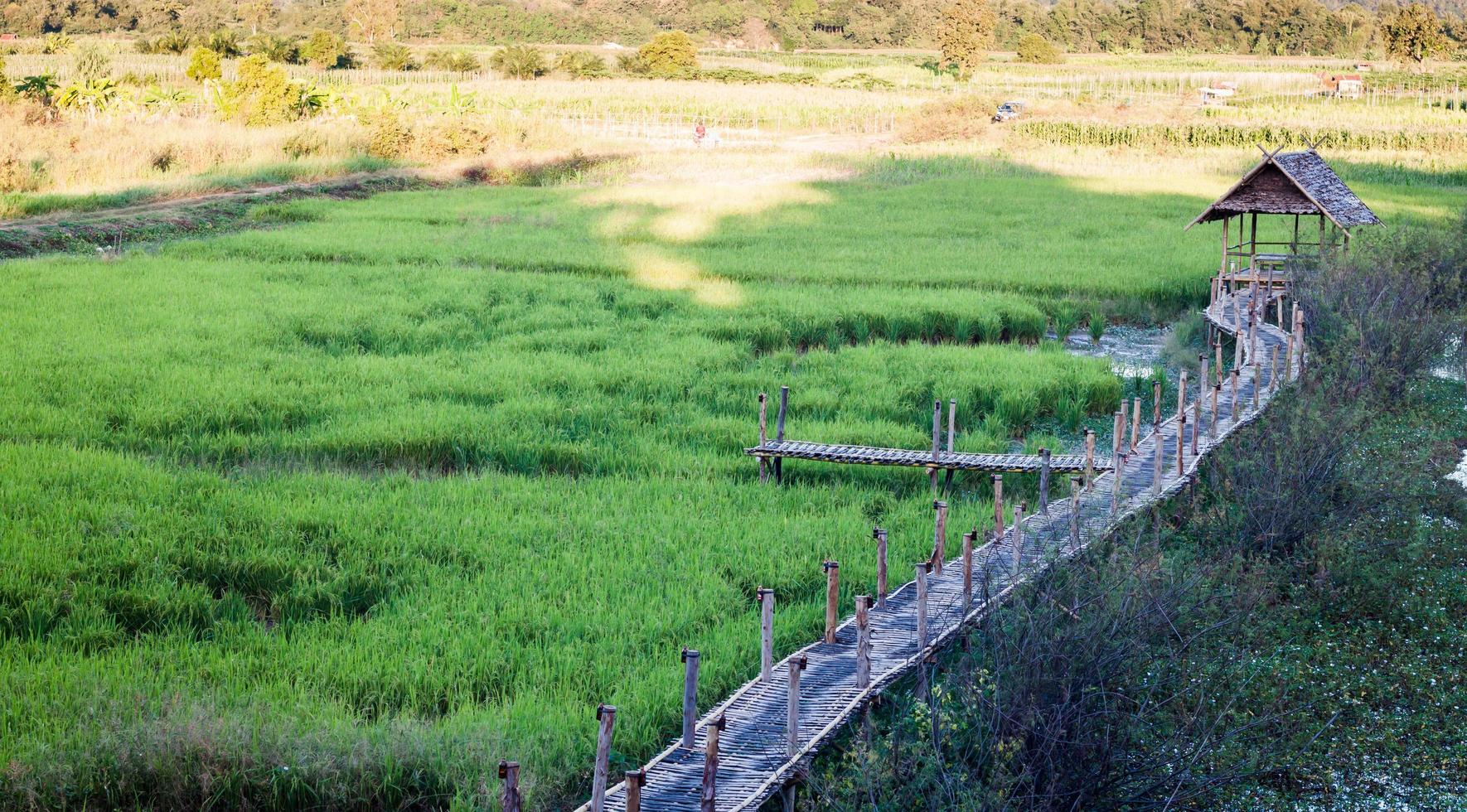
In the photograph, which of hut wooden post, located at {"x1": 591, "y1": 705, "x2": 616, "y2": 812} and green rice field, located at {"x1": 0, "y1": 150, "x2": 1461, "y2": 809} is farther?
green rice field, located at {"x1": 0, "y1": 150, "x2": 1461, "y2": 809}

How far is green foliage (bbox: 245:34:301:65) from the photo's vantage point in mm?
56594

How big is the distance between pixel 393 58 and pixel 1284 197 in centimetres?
5139

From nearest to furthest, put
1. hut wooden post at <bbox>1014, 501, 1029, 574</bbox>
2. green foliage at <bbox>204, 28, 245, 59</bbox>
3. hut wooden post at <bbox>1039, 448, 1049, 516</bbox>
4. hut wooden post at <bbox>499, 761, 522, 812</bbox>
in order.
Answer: hut wooden post at <bbox>499, 761, 522, 812</bbox> → hut wooden post at <bbox>1014, 501, 1029, 574</bbox> → hut wooden post at <bbox>1039, 448, 1049, 516</bbox> → green foliage at <bbox>204, 28, 245, 59</bbox>

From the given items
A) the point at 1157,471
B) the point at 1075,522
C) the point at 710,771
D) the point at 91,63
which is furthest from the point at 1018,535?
the point at 91,63

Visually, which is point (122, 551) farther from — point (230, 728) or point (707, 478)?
point (707, 478)

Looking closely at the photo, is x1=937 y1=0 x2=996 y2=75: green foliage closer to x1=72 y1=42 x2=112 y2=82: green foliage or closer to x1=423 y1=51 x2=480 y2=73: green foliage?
x1=423 y1=51 x2=480 y2=73: green foliage

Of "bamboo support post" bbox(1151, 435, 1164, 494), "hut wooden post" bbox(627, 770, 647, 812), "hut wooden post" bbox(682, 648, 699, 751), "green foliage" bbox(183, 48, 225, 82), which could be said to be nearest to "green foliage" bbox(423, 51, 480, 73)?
"green foliage" bbox(183, 48, 225, 82)

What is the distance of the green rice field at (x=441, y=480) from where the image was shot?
233 inches

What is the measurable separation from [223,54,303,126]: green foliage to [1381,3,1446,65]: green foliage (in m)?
51.5

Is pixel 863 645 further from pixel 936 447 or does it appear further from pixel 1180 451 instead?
pixel 1180 451

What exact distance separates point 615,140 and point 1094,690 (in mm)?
34299

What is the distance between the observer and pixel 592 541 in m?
8.46

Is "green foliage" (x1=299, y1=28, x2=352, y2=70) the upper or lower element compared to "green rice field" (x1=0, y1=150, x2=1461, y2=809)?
upper

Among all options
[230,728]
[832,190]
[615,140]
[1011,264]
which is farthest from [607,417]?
[615,140]
